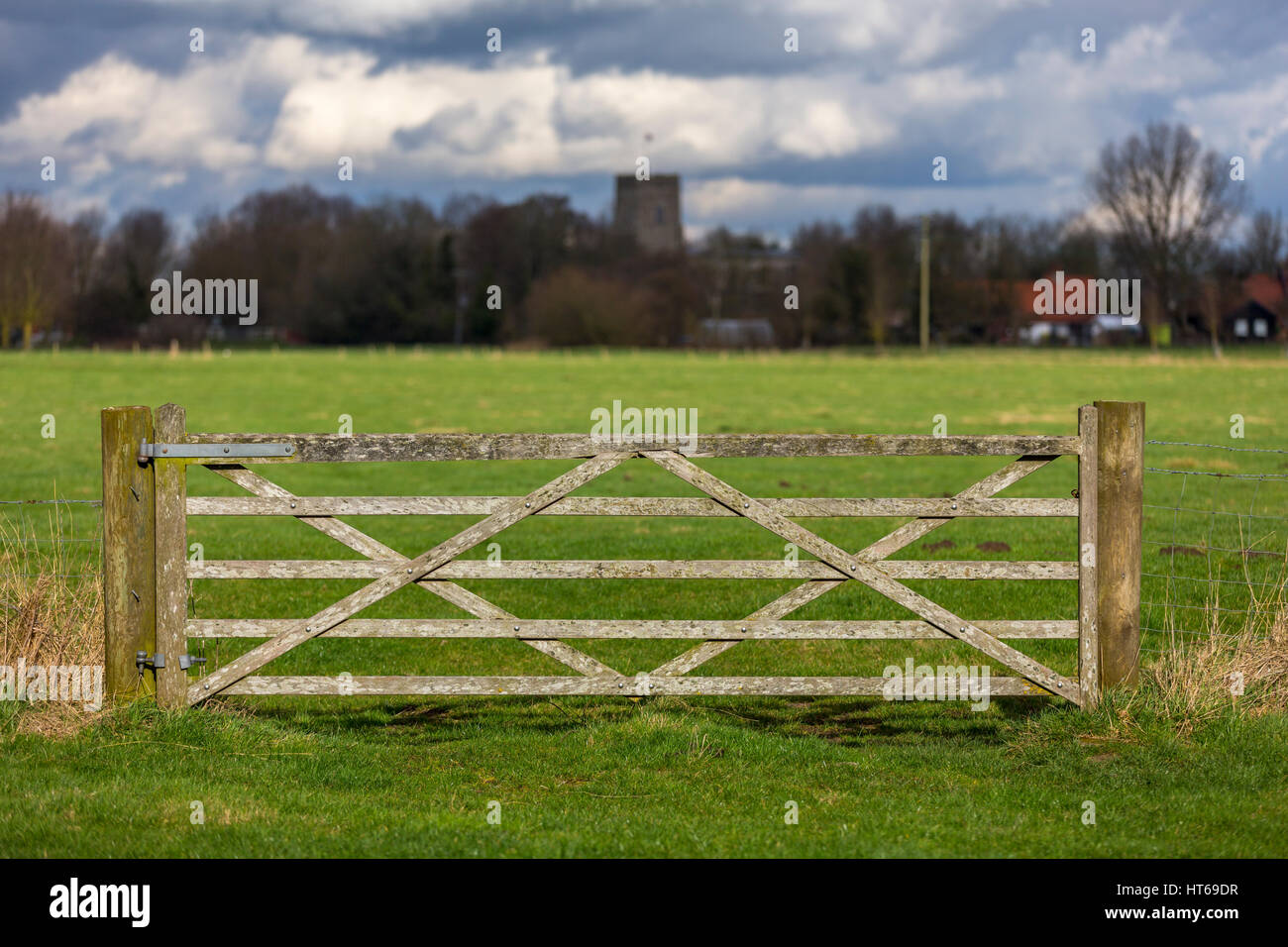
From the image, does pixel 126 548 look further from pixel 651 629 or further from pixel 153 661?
pixel 651 629

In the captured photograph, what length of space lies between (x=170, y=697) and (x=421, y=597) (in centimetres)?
556

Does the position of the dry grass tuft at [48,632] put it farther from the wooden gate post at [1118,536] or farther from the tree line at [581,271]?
the tree line at [581,271]

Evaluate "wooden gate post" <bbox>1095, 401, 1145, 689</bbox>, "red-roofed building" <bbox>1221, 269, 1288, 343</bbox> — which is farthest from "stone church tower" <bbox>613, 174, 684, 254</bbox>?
"wooden gate post" <bbox>1095, 401, 1145, 689</bbox>

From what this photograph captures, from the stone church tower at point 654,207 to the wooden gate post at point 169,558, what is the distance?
160260mm

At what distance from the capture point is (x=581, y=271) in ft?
396

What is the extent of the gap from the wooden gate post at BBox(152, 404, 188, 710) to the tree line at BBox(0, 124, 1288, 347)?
88035mm

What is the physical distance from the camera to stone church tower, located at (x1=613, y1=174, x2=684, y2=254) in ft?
550

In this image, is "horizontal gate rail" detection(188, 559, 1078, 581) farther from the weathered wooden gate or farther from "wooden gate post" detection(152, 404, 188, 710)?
"wooden gate post" detection(152, 404, 188, 710)

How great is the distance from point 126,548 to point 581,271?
11457 cm

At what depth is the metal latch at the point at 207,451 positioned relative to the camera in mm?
7859

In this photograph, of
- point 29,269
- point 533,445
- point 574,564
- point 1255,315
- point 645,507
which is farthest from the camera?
point 1255,315

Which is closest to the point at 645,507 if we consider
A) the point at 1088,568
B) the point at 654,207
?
the point at 1088,568
